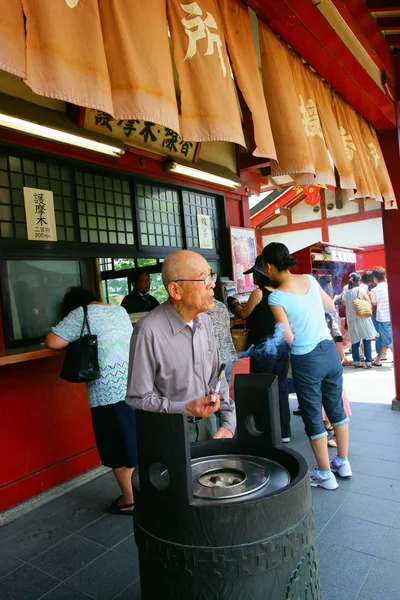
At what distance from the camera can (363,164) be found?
18.0ft

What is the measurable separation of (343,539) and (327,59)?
15.1ft

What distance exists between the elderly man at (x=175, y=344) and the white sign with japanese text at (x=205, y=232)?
4333 millimetres

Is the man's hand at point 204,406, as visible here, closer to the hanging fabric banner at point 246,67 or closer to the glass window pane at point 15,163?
the hanging fabric banner at point 246,67

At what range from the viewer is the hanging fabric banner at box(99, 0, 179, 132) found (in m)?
2.35

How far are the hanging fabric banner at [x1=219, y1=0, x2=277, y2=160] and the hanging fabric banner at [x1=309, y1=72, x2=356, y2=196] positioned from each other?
1.44 meters

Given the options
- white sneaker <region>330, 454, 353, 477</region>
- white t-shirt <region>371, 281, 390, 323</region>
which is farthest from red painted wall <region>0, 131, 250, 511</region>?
white t-shirt <region>371, 281, 390, 323</region>

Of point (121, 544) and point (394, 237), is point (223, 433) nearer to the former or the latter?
point (121, 544)

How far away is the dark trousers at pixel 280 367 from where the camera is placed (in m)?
5.19

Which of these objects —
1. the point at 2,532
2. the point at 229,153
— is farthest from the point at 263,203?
the point at 2,532

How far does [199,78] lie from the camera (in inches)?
108

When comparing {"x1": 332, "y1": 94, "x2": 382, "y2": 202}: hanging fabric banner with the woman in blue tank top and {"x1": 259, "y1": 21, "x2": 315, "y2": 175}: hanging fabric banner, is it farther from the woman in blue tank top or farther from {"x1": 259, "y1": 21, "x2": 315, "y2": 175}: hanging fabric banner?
the woman in blue tank top

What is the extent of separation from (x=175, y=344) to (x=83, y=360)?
4.53ft

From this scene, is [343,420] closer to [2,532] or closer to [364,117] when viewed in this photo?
[2,532]

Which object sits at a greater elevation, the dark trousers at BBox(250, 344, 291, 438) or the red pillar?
the red pillar
